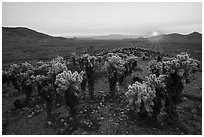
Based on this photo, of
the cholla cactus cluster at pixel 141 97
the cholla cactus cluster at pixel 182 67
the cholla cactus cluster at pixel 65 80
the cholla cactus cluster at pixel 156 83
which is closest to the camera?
the cholla cactus cluster at pixel 141 97

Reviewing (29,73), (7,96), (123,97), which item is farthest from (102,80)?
(7,96)

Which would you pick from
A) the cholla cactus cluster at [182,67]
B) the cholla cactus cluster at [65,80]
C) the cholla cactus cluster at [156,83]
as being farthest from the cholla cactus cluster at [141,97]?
the cholla cactus cluster at [65,80]

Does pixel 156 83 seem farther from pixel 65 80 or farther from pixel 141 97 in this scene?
pixel 65 80

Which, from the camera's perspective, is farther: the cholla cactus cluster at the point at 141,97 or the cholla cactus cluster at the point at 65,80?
the cholla cactus cluster at the point at 65,80

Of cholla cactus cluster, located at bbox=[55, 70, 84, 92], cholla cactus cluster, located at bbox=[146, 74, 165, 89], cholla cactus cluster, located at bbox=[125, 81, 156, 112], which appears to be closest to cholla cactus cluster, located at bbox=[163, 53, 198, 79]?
cholla cactus cluster, located at bbox=[146, 74, 165, 89]

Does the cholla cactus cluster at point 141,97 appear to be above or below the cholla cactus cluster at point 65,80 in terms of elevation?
below

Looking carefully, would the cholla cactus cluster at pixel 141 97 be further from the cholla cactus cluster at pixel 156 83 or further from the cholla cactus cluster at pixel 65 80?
the cholla cactus cluster at pixel 65 80

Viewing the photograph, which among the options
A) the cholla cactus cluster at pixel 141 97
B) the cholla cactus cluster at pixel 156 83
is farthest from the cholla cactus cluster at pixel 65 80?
the cholla cactus cluster at pixel 156 83

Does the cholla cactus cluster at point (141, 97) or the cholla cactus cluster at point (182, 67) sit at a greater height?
the cholla cactus cluster at point (182, 67)

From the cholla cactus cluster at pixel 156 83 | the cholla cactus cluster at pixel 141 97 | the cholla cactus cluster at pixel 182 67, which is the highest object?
the cholla cactus cluster at pixel 182 67

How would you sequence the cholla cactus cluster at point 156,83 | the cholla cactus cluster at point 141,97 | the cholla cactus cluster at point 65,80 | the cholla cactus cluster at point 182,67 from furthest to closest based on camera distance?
the cholla cactus cluster at point 156,83 → the cholla cactus cluster at point 182,67 → the cholla cactus cluster at point 65,80 → the cholla cactus cluster at point 141,97

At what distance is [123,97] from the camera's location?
1042 inches

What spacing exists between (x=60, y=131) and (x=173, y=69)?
12.3 meters

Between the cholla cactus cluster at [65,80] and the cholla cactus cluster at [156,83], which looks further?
the cholla cactus cluster at [156,83]
